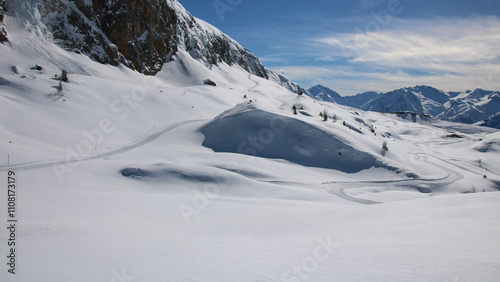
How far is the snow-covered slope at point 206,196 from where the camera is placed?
3.80m

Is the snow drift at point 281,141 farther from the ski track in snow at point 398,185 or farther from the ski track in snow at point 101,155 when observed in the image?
the ski track in snow at point 101,155

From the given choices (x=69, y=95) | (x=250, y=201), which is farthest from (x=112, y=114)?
(x=250, y=201)

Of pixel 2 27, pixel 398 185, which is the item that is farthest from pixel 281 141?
pixel 2 27

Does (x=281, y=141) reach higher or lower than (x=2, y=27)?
lower

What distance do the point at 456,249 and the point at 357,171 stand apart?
11.1 metres

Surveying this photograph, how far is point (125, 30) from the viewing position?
109ft

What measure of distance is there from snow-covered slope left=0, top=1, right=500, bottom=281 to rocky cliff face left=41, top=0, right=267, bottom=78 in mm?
3962

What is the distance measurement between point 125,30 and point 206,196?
31670mm

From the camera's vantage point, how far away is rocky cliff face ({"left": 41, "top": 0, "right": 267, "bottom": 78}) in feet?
92.4

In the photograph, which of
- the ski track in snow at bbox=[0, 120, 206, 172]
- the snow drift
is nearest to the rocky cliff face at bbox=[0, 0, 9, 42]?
the ski track in snow at bbox=[0, 120, 206, 172]

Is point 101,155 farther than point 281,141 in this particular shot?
No

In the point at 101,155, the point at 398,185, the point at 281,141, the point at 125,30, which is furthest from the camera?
the point at 125,30

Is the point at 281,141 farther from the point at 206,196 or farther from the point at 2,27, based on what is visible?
the point at 2,27

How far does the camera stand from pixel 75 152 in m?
12.4
